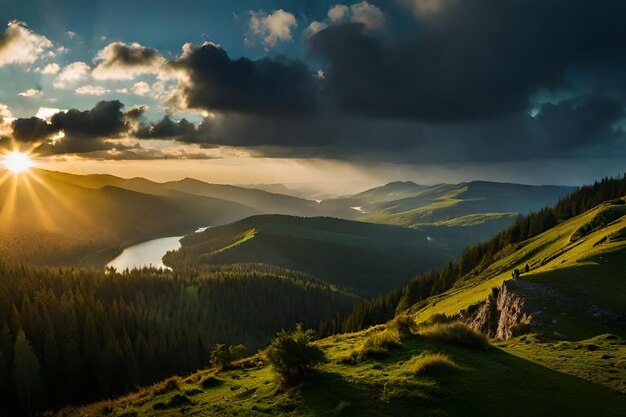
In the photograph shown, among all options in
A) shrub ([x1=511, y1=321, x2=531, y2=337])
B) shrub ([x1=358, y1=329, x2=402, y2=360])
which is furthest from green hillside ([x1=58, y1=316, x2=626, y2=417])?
shrub ([x1=511, y1=321, x2=531, y2=337])

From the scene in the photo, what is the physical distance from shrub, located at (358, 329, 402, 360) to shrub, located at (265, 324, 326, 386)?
458 centimetres

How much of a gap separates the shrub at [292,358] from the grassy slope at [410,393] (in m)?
0.88

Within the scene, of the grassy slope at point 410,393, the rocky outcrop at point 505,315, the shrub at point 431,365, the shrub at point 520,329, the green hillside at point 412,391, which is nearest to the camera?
the grassy slope at point 410,393

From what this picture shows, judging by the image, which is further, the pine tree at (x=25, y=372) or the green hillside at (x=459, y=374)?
the pine tree at (x=25, y=372)

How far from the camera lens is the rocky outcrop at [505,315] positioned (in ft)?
152

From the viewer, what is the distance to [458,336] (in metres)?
31.0

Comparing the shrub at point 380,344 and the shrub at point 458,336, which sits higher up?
the shrub at point 458,336

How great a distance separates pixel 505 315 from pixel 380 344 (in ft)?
95.4

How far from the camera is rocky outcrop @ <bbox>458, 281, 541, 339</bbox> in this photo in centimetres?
4625

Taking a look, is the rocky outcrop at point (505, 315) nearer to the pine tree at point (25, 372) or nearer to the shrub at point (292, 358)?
the shrub at point (292, 358)

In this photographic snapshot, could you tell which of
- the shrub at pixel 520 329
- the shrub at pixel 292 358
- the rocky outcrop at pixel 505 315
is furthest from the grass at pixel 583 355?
the shrub at pixel 292 358

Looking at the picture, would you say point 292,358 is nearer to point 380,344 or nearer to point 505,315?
point 380,344

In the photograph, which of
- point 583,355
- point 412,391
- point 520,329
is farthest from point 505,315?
point 412,391

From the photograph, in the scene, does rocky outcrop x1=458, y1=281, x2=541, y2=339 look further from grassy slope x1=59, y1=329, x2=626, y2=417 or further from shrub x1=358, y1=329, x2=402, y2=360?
shrub x1=358, y1=329, x2=402, y2=360
